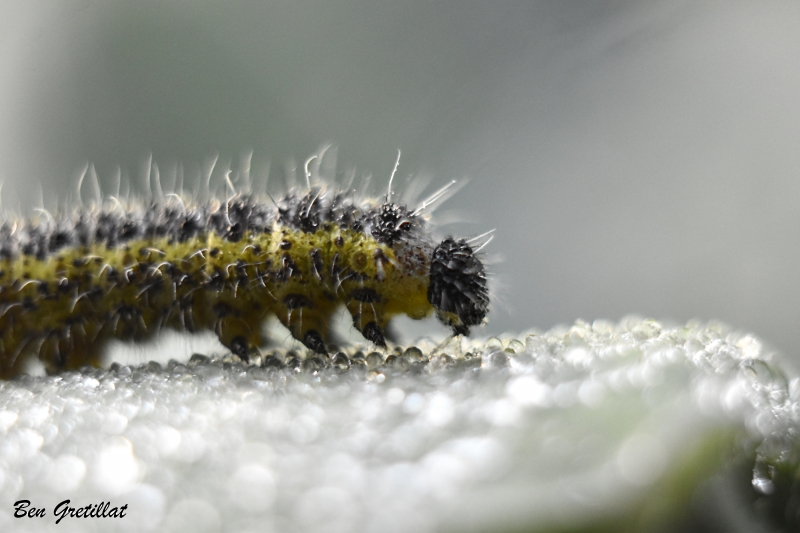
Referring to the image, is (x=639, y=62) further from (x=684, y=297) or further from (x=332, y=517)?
(x=332, y=517)

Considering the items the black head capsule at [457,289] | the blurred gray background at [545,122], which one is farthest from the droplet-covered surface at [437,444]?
the blurred gray background at [545,122]

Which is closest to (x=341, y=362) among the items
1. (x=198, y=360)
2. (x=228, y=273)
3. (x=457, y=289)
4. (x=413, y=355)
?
(x=413, y=355)

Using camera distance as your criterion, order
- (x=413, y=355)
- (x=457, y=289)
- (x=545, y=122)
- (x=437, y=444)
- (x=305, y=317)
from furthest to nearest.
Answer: (x=545, y=122), (x=305, y=317), (x=457, y=289), (x=413, y=355), (x=437, y=444)

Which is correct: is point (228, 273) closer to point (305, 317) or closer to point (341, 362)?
point (305, 317)

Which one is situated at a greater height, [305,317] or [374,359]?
[305,317]

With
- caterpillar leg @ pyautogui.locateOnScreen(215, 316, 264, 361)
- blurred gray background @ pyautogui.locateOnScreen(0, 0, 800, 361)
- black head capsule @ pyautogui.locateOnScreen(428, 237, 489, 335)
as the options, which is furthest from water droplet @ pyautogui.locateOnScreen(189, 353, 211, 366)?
blurred gray background @ pyautogui.locateOnScreen(0, 0, 800, 361)

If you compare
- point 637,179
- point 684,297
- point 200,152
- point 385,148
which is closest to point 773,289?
point 684,297

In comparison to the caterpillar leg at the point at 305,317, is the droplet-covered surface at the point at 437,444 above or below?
below

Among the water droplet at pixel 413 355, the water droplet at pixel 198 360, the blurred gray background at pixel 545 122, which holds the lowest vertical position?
the water droplet at pixel 413 355

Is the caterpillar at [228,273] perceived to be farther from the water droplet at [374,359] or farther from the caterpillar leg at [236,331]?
the water droplet at [374,359]
